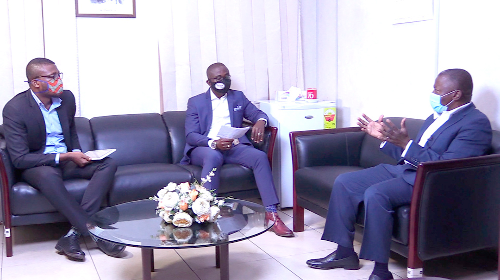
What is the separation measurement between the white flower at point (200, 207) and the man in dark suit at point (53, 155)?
0.97 metres

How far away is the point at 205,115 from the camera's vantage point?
4.23m

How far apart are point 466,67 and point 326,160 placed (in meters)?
→ 1.15

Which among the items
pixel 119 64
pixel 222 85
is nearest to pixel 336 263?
pixel 222 85

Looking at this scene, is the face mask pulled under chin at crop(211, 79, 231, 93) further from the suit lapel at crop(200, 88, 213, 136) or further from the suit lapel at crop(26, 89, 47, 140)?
the suit lapel at crop(26, 89, 47, 140)

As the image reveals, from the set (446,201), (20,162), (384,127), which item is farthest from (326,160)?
(20,162)

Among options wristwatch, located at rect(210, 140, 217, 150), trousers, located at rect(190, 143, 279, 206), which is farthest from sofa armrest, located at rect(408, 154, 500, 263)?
wristwatch, located at rect(210, 140, 217, 150)

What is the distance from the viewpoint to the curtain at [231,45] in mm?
4590

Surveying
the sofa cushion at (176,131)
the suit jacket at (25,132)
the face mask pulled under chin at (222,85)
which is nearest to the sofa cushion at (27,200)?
the suit jacket at (25,132)

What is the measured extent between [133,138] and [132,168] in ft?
1.32

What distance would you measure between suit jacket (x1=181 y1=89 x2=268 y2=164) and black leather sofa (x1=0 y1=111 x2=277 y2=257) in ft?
0.61

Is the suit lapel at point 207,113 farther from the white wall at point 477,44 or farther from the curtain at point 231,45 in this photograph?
the white wall at point 477,44

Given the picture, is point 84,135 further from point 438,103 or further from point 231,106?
point 438,103

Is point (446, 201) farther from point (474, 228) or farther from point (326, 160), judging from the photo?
point (326, 160)

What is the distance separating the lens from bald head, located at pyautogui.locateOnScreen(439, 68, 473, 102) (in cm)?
298
